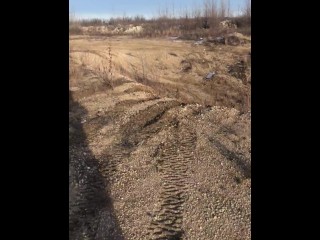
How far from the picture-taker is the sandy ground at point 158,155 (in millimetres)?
3182

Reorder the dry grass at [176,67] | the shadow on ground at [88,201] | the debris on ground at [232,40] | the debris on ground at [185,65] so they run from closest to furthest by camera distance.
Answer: the shadow on ground at [88,201]
the dry grass at [176,67]
the debris on ground at [185,65]
the debris on ground at [232,40]

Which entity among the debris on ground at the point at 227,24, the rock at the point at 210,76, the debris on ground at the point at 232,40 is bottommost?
the rock at the point at 210,76

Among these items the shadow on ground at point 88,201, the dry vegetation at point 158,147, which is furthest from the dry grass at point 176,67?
the shadow on ground at point 88,201

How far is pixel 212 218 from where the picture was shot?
3215 millimetres

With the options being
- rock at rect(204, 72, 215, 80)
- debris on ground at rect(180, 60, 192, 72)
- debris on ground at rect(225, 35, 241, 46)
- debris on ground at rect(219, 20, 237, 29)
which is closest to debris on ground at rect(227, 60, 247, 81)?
rock at rect(204, 72, 215, 80)

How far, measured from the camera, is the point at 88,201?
3.46m

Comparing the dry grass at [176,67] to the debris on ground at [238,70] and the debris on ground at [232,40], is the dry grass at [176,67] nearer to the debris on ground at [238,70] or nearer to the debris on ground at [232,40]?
the debris on ground at [238,70]

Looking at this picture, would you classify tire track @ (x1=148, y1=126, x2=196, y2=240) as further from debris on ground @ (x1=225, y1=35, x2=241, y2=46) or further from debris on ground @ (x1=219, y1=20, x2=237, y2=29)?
debris on ground @ (x1=219, y1=20, x2=237, y2=29)

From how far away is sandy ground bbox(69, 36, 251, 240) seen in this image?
10.4ft

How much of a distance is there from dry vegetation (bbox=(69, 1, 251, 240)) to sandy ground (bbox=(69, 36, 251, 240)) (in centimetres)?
1
